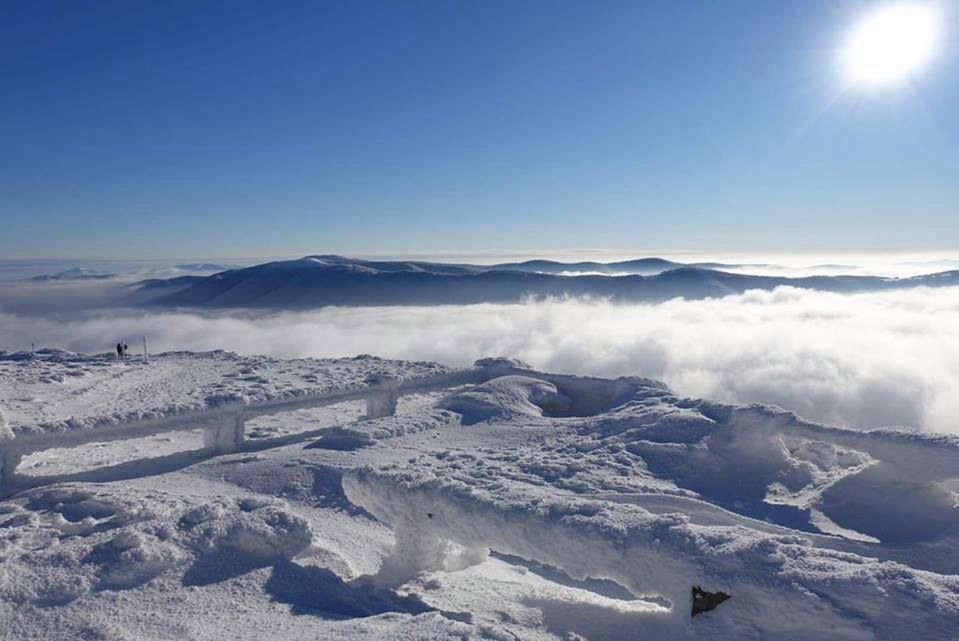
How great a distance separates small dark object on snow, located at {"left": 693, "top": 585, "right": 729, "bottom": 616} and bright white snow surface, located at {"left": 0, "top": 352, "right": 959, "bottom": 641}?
0.06 m

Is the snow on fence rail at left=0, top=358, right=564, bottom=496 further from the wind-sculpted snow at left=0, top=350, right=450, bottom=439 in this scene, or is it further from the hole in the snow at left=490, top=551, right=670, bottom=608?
the hole in the snow at left=490, top=551, right=670, bottom=608

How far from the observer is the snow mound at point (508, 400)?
11.8m

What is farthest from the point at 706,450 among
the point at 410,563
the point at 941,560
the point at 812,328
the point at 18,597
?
the point at 812,328

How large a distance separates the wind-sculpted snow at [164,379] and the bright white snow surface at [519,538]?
3.35 metres

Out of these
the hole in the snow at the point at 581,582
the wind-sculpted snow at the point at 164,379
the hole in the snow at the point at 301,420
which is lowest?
the hole in the snow at the point at 581,582

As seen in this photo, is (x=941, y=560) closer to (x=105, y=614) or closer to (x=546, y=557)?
(x=546, y=557)

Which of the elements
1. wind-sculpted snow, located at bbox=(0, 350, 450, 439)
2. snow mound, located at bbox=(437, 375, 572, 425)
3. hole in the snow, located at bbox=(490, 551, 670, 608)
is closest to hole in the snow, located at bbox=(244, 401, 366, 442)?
wind-sculpted snow, located at bbox=(0, 350, 450, 439)

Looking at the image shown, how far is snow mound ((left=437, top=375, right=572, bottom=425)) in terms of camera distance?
1181 cm

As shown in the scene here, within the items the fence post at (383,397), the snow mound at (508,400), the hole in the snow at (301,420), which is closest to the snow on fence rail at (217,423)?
the fence post at (383,397)

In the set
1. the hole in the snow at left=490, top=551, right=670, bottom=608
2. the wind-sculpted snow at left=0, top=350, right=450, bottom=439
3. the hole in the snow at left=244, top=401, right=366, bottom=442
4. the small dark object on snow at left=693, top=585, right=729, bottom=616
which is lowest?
the hole in the snow at left=490, top=551, right=670, bottom=608

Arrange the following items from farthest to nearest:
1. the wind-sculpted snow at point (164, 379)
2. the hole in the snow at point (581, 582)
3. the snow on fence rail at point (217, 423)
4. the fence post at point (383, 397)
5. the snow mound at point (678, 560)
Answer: the wind-sculpted snow at point (164, 379) < the fence post at point (383, 397) < the snow on fence rail at point (217, 423) < the hole in the snow at point (581, 582) < the snow mound at point (678, 560)

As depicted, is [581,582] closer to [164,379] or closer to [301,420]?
[301,420]

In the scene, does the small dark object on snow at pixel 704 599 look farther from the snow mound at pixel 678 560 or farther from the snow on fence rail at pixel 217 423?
the snow on fence rail at pixel 217 423

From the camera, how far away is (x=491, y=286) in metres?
172
